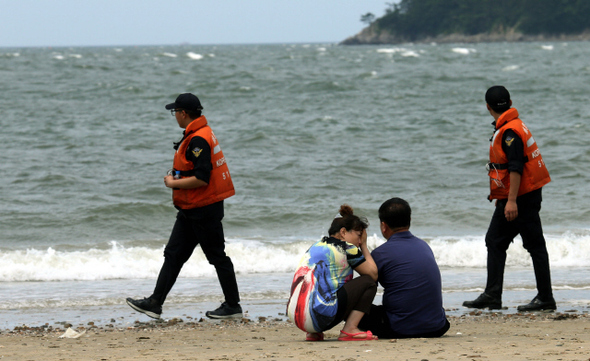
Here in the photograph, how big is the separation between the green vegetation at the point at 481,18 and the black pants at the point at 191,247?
13574 cm

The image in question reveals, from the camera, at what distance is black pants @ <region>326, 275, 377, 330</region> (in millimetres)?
4391

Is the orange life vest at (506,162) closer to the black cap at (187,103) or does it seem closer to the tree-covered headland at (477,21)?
the black cap at (187,103)

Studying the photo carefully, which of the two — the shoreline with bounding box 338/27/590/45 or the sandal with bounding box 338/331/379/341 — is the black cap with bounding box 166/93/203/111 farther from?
the shoreline with bounding box 338/27/590/45

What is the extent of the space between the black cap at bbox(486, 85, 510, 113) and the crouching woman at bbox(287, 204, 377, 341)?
165 centimetres

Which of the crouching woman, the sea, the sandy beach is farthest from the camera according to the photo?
the sea

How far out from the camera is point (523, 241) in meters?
5.66

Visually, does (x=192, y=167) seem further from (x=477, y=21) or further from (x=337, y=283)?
(x=477, y=21)

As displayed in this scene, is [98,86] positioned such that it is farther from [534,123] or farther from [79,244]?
[79,244]

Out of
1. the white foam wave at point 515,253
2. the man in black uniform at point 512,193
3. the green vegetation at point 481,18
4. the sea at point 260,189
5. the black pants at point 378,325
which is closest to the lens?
the black pants at point 378,325

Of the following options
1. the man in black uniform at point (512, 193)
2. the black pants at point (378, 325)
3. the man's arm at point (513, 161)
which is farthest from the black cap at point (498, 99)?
the black pants at point (378, 325)

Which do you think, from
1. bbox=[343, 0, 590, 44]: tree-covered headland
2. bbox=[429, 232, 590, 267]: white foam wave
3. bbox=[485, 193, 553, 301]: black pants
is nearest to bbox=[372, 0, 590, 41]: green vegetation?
bbox=[343, 0, 590, 44]: tree-covered headland

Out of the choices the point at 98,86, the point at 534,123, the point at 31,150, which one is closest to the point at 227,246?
the point at 31,150

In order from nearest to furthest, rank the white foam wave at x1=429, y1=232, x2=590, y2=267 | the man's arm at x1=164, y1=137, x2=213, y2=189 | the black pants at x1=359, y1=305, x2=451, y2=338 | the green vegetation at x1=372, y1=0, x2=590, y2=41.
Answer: the black pants at x1=359, y1=305, x2=451, y2=338
the man's arm at x1=164, y1=137, x2=213, y2=189
the white foam wave at x1=429, y1=232, x2=590, y2=267
the green vegetation at x1=372, y1=0, x2=590, y2=41

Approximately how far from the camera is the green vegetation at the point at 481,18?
132625mm
